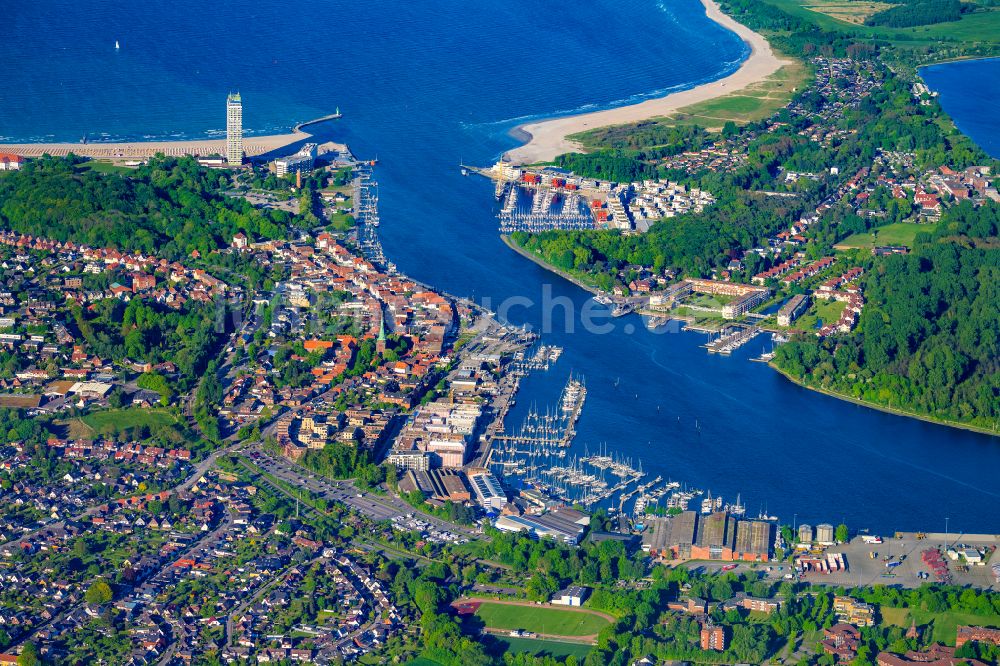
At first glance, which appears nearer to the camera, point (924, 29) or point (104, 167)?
point (104, 167)

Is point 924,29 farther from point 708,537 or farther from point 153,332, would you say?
point 708,537

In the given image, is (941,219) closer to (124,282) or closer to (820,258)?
(820,258)

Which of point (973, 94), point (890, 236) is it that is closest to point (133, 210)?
point (890, 236)

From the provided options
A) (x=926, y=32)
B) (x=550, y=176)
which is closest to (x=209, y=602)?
(x=550, y=176)

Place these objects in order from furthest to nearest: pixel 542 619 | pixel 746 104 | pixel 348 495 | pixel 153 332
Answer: pixel 746 104, pixel 153 332, pixel 348 495, pixel 542 619

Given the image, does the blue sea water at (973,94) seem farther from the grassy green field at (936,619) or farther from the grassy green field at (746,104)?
the grassy green field at (936,619)

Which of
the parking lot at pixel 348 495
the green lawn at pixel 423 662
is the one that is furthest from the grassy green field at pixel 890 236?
the green lawn at pixel 423 662
